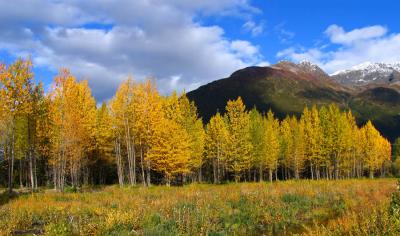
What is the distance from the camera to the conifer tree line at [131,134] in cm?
3103

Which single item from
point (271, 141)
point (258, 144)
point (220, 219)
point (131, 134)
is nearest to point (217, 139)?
point (258, 144)

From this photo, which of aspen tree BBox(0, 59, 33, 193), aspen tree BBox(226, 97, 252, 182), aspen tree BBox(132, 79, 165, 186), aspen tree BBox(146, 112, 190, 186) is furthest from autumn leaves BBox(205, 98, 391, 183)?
aspen tree BBox(0, 59, 33, 193)

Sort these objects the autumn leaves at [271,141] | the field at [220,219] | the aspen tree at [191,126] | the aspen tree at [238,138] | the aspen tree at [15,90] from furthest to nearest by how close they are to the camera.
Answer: the autumn leaves at [271,141] < the aspen tree at [238,138] < the aspen tree at [191,126] < the aspen tree at [15,90] < the field at [220,219]

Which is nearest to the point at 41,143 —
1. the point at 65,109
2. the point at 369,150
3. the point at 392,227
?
the point at 65,109

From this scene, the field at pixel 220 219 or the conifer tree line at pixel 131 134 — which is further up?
the conifer tree line at pixel 131 134

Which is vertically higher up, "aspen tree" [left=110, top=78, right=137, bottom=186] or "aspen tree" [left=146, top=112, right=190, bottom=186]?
"aspen tree" [left=110, top=78, right=137, bottom=186]

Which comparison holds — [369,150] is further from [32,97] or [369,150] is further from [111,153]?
[32,97]

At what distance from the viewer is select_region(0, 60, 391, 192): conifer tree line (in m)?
31.0

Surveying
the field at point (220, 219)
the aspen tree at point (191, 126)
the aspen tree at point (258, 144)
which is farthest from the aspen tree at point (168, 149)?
the aspen tree at point (258, 144)

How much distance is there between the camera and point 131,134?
38.4 meters

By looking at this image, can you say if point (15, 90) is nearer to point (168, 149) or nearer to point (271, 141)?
point (168, 149)

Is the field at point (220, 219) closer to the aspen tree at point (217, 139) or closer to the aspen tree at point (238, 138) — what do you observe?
the aspen tree at point (238, 138)

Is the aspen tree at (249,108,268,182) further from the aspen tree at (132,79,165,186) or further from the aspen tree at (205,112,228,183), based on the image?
the aspen tree at (132,79,165,186)

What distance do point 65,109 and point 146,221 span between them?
21.6m
